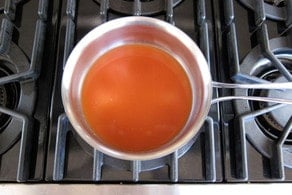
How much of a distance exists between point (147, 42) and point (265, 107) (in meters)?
0.18

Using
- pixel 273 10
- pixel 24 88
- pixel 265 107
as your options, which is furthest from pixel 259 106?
pixel 24 88

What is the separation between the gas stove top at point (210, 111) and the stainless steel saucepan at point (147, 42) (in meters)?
0.04

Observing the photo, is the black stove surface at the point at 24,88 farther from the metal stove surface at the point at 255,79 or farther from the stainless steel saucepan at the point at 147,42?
the metal stove surface at the point at 255,79

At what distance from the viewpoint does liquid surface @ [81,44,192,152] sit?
49cm

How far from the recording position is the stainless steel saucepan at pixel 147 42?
469 millimetres

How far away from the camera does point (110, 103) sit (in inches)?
19.8

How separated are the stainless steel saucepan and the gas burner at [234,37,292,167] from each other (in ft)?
0.11

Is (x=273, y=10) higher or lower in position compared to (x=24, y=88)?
higher

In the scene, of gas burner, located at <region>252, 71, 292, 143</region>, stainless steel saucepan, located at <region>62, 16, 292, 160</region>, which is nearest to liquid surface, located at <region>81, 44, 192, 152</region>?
stainless steel saucepan, located at <region>62, 16, 292, 160</region>

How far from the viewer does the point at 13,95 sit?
56 centimetres

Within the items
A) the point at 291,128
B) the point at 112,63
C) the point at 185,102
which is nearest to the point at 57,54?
the point at 112,63

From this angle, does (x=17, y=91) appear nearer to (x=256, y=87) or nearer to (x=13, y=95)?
(x=13, y=95)

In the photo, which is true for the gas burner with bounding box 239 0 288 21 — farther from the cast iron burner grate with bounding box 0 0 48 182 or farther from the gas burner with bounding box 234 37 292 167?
the cast iron burner grate with bounding box 0 0 48 182

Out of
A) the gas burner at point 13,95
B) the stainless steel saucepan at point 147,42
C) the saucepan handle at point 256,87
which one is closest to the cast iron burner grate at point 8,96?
the gas burner at point 13,95
